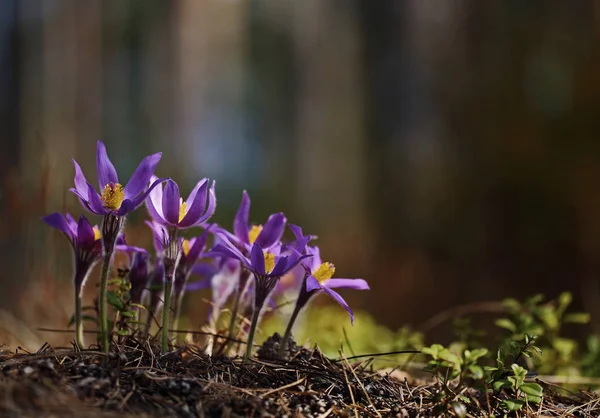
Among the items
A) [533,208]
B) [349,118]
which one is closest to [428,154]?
[533,208]

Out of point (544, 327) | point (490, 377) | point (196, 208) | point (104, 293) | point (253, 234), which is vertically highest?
point (196, 208)

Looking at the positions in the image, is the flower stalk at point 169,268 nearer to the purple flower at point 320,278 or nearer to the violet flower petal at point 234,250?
the violet flower petal at point 234,250

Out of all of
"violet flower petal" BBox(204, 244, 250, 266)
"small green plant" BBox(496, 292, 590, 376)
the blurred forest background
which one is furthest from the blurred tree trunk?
"violet flower petal" BBox(204, 244, 250, 266)

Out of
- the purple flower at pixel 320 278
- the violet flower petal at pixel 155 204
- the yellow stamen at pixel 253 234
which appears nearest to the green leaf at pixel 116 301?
the violet flower petal at pixel 155 204

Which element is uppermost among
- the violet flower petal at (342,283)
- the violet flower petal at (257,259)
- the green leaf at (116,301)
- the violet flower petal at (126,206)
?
the violet flower petal at (126,206)

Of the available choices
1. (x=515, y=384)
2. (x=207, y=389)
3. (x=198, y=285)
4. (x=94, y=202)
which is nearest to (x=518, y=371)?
(x=515, y=384)

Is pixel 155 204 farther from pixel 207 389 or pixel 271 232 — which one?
pixel 207 389
